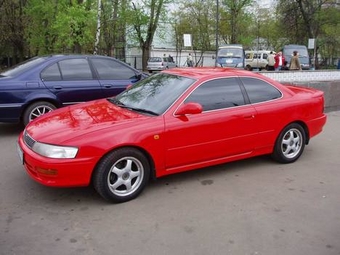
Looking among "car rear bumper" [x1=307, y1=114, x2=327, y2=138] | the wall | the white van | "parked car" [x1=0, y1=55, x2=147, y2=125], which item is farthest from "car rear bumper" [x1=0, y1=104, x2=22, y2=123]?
the white van

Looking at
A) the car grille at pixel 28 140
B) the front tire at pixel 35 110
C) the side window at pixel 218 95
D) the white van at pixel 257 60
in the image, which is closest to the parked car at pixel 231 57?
the white van at pixel 257 60

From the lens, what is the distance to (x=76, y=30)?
52.0 ft

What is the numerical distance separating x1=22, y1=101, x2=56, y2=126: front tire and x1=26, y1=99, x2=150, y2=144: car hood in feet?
7.24

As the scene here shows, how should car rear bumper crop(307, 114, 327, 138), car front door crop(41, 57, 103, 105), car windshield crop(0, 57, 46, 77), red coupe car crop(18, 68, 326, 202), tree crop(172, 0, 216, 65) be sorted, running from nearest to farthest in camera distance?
1. red coupe car crop(18, 68, 326, 202)
2. car rear bumper crop(307, 114, 327, 138)
3. car windshield crop(0, 57, 46, 77)
4. car front door crop(41, 57, 103, 105)
5. tree crop(172, 0, 216, 65)

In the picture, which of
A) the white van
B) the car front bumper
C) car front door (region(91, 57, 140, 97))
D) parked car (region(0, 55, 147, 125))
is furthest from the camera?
the white van

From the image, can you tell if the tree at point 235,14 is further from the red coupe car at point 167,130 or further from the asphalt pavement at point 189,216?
the asphalt pavement at point 189,216

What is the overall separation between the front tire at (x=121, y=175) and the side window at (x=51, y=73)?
377 centimetres

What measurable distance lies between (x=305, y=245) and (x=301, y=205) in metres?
0.91

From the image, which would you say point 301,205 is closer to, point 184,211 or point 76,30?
point 184,211

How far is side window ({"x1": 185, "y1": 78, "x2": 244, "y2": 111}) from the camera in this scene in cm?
485

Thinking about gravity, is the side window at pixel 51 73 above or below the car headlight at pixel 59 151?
above

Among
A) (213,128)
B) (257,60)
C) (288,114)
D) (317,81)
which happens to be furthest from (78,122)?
(257,60)

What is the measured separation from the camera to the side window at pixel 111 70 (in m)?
7.82

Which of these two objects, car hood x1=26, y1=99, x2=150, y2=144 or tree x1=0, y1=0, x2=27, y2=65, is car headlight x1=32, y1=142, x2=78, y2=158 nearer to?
car hood x1=26, y1=99, x2=150, y2=144
